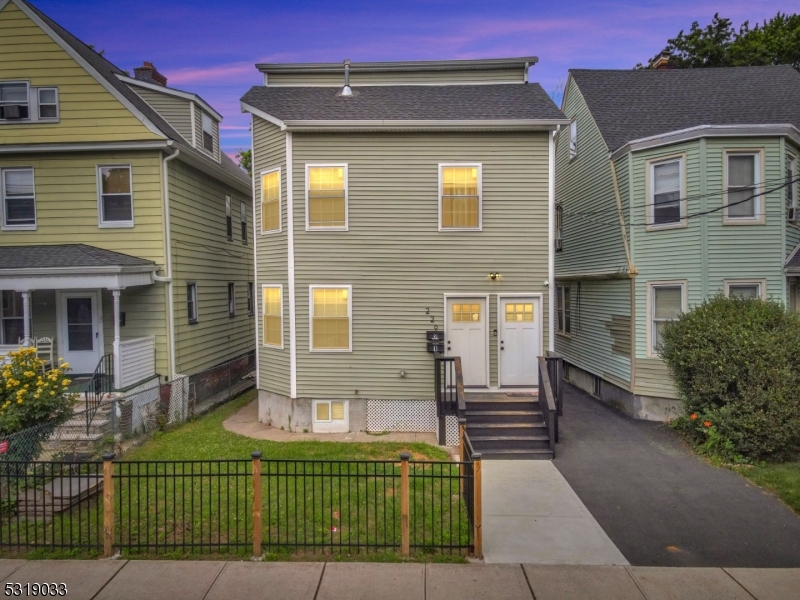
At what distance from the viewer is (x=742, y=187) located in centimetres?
1178

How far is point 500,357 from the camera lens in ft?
38.0

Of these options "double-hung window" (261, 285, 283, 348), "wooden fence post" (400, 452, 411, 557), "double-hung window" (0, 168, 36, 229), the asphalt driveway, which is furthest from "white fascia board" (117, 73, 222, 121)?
the asphalt driveway

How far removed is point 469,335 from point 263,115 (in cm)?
687

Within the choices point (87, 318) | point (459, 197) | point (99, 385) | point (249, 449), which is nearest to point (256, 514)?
point (249, 449)

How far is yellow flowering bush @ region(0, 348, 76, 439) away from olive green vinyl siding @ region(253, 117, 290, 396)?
4.70 meters

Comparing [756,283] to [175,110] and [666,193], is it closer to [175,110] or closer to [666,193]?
[666,193]

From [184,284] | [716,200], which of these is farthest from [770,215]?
[184,284]

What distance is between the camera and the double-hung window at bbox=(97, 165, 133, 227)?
511 inches

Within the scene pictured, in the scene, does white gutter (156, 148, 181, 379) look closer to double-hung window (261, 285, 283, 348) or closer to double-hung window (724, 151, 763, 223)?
double-hung window (261, 285, 283, 348)

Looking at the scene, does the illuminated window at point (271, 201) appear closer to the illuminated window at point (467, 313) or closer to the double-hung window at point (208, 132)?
the illuminated window at point (467, 313)

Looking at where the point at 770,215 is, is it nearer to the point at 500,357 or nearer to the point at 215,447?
the point at 500,357

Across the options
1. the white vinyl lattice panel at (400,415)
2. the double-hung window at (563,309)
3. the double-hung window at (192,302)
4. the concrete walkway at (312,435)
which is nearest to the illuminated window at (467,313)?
the white vinyl lattice panel at (400,415)

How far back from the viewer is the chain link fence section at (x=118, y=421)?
752cm

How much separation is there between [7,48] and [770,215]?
61.0 feet
